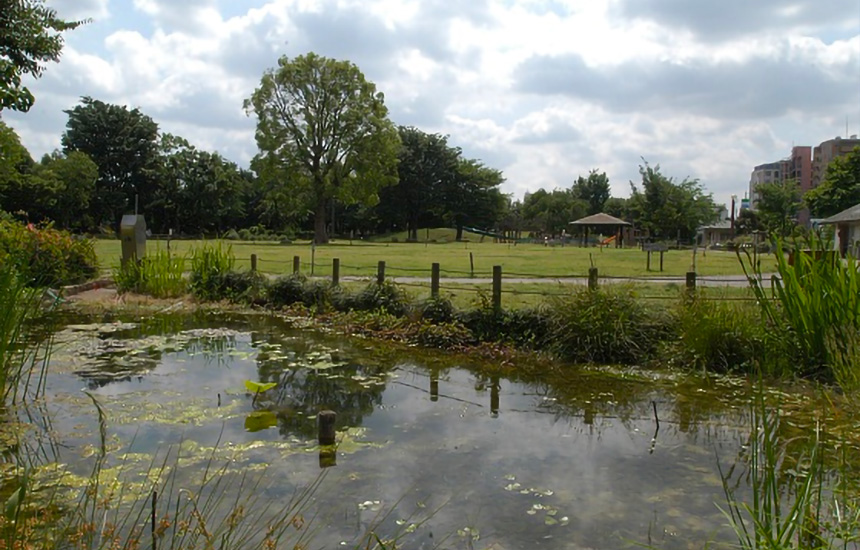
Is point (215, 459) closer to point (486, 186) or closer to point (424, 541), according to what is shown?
point (424, 541)

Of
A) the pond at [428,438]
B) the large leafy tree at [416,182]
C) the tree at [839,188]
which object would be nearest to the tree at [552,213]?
the large leafy tree at [416,182]

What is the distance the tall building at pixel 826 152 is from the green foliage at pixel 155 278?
103807mm

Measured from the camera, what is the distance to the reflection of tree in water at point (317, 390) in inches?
275

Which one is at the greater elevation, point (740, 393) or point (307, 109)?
point (307, 109)

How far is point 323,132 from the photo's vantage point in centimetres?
5328

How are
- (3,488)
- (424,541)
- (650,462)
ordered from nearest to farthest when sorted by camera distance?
(424,541), (3,488), (650,462)

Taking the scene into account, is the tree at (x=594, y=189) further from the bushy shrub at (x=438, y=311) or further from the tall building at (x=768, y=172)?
the bushy shrub at (x=438, y=311)

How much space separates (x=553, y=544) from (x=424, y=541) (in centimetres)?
→ 79

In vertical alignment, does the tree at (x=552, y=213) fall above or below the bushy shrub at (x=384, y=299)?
above

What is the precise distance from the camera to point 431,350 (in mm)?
10883

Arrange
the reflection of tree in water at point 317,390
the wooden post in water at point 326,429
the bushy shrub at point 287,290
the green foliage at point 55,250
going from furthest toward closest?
1. the bushy shrub at point 287,290
2. the green foliage at point 55,250
3. the reflection of tree in water at point 317,390
4. the wooden post in water at point 326,429

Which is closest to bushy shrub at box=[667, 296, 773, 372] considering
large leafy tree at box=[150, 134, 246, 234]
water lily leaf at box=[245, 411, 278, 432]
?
water lily leaf at box=[245, 411, 278, 432]

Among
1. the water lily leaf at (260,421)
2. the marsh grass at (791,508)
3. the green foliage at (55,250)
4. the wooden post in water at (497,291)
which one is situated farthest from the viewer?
the green foliage at (55,250)

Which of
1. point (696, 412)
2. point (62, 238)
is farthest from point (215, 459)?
point (62, 238)
